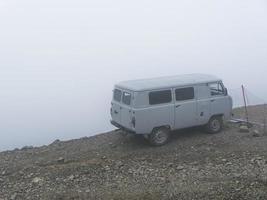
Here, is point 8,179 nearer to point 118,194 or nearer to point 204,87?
point 118,194

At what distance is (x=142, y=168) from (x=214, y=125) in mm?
4094

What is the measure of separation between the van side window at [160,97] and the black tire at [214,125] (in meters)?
1.83

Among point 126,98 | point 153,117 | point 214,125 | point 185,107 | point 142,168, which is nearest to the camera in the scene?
point 142,168

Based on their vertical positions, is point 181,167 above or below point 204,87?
below

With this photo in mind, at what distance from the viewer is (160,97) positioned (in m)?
14.4

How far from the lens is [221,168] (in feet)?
39.4

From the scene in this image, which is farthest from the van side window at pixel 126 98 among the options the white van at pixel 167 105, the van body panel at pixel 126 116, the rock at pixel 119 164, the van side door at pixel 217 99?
the van side door at pixel 217 99

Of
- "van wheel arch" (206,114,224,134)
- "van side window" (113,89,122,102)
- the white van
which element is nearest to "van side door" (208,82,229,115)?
the white van

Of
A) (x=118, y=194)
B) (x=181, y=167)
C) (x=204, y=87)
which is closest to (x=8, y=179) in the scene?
(x=118, y=194)

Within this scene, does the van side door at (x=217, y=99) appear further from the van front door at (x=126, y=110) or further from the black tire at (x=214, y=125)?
the van front door at (x=126, y=110)

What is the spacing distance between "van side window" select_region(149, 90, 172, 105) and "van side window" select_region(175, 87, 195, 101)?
0.28 metres

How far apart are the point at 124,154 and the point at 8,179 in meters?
3.33

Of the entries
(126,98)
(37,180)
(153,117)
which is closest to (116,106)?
(126,98)

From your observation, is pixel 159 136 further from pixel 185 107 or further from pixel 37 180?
pixel 37 180
